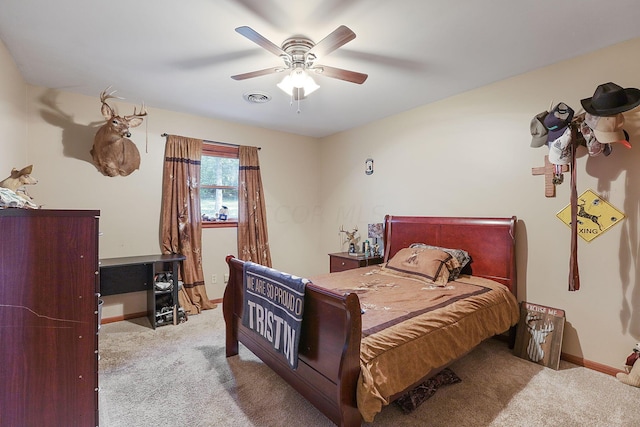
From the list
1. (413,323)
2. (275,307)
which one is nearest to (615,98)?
(413,323)

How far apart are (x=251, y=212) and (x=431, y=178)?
255 centimetres

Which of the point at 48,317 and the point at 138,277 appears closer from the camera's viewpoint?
the point at 48,317

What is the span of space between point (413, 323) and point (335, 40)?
1.84 m

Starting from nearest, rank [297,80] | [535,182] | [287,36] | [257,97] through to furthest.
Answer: [287,36] < [297,80] < [535,182] < [257,97]

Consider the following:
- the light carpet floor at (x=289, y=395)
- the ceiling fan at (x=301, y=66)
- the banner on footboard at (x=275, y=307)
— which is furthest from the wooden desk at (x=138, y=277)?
the ceiling fan at (x=301, y=66)

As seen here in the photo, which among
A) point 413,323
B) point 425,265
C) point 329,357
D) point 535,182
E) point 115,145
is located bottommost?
point 329,357

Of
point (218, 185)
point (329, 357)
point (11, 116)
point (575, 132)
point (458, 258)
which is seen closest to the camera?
point (329, 357)

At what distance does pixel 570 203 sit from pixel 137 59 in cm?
389

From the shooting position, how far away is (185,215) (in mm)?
3891

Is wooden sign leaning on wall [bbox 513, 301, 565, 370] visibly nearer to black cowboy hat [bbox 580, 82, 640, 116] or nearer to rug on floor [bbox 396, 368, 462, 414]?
rug on floor [bbox 396, 368, 462, 414]

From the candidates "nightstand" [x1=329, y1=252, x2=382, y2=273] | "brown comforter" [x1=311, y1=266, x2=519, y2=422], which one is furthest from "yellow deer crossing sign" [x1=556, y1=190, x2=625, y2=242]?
"nightstand" [x1=329, y1=252, x2=382, y2=273]

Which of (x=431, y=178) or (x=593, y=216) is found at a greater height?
(x=431, y=178)

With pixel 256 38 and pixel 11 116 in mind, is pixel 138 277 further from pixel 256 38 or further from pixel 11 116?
pixel 256 38

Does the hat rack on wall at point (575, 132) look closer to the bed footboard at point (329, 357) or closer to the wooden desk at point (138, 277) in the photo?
the bed footboard at point (329, 357)
